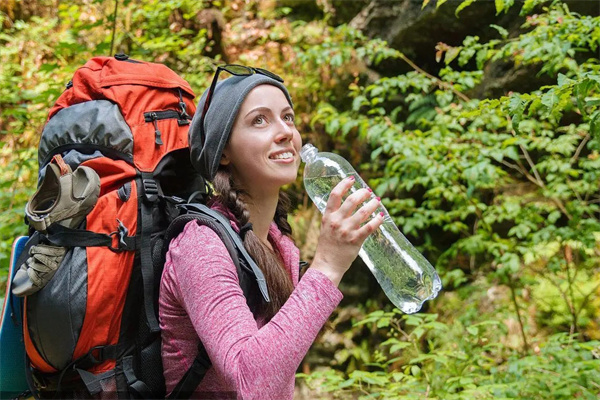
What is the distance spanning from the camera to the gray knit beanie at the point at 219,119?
1.56m

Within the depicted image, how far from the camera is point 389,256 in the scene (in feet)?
6.28

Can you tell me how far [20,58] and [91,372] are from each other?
291 inches

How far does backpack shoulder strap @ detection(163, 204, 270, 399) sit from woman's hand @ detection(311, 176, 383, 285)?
0.64 ft

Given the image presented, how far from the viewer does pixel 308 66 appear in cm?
629

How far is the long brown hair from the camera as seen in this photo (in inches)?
60.1

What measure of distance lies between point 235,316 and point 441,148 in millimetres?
2761

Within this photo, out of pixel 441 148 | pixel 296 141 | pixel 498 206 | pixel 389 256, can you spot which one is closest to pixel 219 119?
pixel 296 141

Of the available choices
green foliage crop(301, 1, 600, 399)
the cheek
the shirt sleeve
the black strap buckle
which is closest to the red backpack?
the black strap buckle

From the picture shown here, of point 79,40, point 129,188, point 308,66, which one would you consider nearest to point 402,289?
point 129,188

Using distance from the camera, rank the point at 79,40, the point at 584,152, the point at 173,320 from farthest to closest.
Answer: the point at 79,40 < the point at 584,152 < the point at 173,320

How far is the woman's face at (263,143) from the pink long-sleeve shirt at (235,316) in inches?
10.1

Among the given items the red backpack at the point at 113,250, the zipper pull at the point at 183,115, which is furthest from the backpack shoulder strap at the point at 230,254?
the zipper pull at the point at 183,115

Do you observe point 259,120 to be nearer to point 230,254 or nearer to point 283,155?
point 283,155

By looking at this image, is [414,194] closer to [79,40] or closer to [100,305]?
[100,305]
